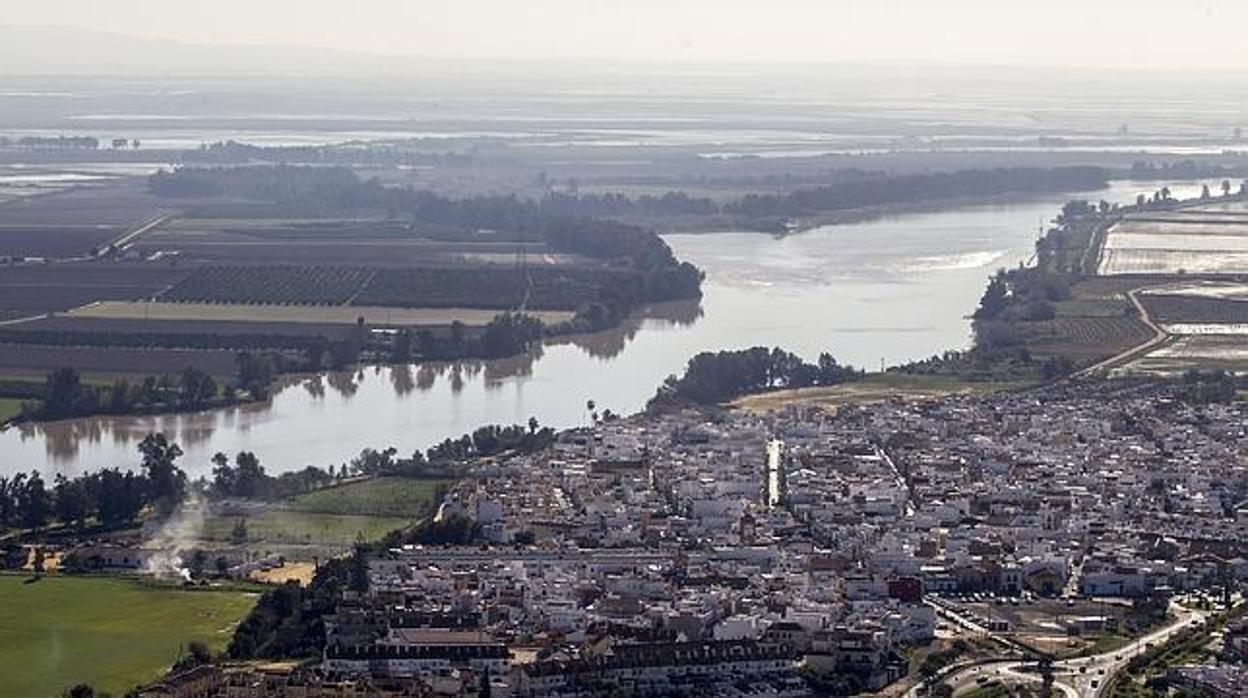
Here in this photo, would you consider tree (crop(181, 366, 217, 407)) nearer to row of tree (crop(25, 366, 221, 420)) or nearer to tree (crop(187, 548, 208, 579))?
row of tree (crop(25, 366, 221, 420))

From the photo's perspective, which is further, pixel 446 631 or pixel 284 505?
pixel 284 505

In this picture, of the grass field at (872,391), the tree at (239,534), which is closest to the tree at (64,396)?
the tree at (239,534)

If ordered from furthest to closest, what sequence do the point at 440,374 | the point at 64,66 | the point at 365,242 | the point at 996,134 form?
the point at 64,66
the point at 996,134
the point at 365,242
the point at 440,374

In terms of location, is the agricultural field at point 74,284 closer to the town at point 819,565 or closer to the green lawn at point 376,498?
the town at point 819,565

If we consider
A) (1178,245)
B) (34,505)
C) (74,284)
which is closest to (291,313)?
(74,284)

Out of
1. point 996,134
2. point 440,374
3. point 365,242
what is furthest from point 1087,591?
point 996,134

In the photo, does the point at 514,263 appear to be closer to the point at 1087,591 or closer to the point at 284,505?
the point at 284,505
